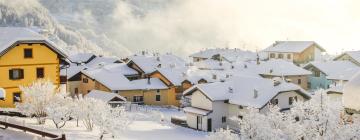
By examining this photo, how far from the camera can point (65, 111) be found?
3594cm

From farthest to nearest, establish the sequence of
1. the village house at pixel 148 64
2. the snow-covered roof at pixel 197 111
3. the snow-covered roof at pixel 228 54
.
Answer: the snow-covered roof at pixel 228 54
the village house at pixel 148 64
the snow-covered roof at pixel 197 111

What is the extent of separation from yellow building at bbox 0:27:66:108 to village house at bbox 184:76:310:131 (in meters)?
17.6

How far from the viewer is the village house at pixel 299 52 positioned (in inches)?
4220

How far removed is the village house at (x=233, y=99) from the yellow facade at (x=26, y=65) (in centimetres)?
1753

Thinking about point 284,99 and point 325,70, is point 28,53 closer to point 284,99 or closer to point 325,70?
point 284,99

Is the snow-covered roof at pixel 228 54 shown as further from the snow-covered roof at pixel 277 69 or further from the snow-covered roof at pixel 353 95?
the snow-covered roof at pixel 353 95

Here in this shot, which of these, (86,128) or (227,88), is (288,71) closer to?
(227,88)

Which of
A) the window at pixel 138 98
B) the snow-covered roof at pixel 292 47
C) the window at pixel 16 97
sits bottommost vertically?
the window at pixel 138 98

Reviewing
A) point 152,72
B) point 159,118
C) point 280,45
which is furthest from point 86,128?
point 280,45

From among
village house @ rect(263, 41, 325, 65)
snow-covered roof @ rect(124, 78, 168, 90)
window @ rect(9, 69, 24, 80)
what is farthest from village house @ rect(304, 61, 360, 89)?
window @ rect(9, 69, 24, 80)

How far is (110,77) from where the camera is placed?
75.4 metres

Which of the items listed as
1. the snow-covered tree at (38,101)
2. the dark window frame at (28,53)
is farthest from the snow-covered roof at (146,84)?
the snow-covered tree at (38,101)

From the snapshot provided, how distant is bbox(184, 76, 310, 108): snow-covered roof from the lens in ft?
178

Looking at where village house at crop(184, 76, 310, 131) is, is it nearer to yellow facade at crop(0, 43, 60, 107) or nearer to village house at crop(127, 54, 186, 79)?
yellow facade at crop(0, 43, 60, 107)
